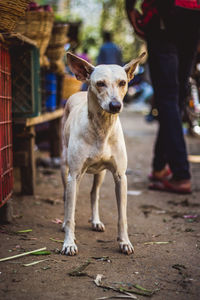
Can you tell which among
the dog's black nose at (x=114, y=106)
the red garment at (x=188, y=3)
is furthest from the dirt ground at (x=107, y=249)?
the red garment at (x=188, y=3)

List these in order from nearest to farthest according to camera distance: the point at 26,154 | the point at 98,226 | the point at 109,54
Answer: the point at 98,226, the point at 26,154, the point at 109,54

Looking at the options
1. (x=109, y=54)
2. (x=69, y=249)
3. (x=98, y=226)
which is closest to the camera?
(x=69, y=249)

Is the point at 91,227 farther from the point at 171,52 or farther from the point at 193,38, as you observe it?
the point at 193,38

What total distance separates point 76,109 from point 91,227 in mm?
1054

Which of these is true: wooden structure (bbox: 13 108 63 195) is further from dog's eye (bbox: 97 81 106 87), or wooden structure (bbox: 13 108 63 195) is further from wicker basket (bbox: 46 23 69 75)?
dog's eye (bbox: 97 81 106 87)

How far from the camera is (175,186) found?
4.64 metres

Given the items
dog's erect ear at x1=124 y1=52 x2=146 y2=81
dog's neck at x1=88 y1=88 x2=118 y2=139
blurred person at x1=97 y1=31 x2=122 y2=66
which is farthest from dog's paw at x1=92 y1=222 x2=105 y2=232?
blurred person at x1=97 y1=31 x2=122 y2=66

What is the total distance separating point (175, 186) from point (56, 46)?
2.60 meters

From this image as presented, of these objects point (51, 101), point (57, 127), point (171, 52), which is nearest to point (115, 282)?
point (171, 52)

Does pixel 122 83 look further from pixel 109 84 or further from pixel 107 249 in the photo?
pixel 107 249

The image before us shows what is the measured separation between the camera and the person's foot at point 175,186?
15.1 ft

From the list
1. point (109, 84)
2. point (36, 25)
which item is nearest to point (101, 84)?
point (109, 84)

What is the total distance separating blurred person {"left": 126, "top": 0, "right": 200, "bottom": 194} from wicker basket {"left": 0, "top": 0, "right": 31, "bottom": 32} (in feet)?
6.51

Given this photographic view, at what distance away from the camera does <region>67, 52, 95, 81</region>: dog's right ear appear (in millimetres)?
2770
